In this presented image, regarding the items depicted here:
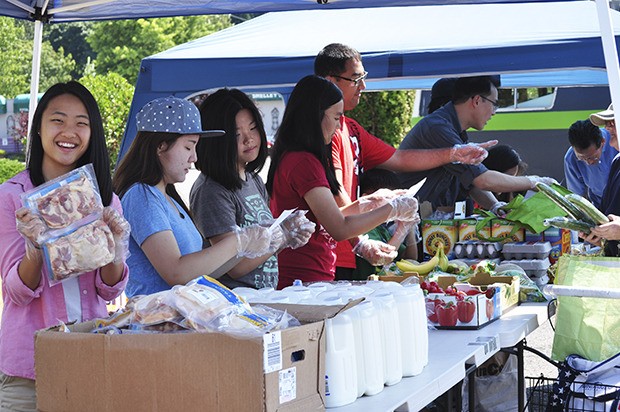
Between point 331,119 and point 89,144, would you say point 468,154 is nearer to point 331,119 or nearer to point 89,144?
point 331,119

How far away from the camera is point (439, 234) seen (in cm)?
539

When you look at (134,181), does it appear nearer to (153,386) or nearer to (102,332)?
(102,332)

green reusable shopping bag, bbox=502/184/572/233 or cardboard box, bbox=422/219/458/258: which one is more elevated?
green reusable shopping bag, bbox=502/184/572/233

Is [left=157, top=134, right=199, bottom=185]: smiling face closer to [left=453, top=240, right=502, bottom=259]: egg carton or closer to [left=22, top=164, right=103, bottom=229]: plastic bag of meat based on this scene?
[left=22, top=164, right=103, bottom=229]: plastic bag of meat

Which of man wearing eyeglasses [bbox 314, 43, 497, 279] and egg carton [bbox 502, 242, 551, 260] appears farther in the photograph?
egg carton [bbox 502, 242, 551, 260]

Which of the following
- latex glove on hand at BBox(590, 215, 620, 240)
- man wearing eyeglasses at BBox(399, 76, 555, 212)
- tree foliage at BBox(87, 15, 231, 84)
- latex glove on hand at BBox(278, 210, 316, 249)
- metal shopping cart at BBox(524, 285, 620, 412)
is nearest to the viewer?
metal shopping cart at BBox(524, 285, 620, 412)

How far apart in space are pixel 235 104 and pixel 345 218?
0.84 m

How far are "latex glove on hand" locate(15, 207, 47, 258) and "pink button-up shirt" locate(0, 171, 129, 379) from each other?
0.20m

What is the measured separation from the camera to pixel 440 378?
8.92 ft

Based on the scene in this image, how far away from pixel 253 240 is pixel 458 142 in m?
2.87

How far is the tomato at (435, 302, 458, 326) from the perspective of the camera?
3559 mm

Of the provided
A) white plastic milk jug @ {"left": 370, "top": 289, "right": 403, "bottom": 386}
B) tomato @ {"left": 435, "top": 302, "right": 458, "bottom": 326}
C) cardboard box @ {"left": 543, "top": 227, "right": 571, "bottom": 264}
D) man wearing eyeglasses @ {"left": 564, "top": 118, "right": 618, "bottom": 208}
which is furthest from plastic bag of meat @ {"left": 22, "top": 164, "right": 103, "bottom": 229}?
man wearing eyeglasses @ {"left": 564, "top": 118, "right": 618, "bottom": 208}

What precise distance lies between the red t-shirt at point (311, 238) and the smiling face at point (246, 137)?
1.63ft

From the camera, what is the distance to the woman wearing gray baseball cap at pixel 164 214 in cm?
297
